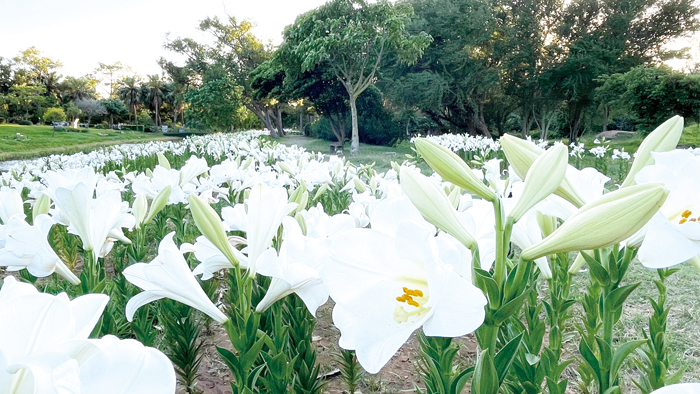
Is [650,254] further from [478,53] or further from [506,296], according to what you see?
[478,53]

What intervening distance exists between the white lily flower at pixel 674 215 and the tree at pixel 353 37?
15.4m

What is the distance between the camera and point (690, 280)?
3.18m

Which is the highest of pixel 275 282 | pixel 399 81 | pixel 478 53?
pixel 478 53

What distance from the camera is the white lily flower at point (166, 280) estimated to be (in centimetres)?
81

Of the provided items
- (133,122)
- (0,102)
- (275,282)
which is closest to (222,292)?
(275,282)

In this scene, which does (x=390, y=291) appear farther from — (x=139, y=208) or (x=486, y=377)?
(x=139, y=208)

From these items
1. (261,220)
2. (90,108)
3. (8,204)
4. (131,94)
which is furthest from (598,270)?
(131,94)

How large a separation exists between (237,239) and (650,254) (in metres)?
0.89

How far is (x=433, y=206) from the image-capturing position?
619 millimetres

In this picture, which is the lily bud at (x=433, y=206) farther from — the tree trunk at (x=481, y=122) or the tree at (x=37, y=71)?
the tree at (x=37, y=71)

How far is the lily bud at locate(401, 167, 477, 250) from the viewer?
614mm

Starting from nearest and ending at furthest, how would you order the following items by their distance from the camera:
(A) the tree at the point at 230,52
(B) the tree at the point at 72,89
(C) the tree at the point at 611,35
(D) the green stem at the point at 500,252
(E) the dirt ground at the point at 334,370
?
(D) the green stem at the point at 500,252 → (E) the dirt ground at the point at 334,370 → (C) the tree at the point at 611,35 → (A) the tree at the point at 230,52 → (B) the tree at the point at 72,89

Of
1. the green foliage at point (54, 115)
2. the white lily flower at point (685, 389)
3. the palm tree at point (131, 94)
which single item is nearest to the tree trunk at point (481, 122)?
the white lily flower at point (685, 389)

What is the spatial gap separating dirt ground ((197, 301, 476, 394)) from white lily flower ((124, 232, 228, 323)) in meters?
0.86
